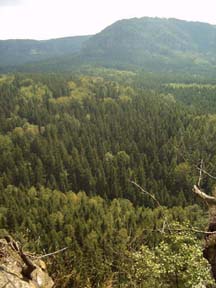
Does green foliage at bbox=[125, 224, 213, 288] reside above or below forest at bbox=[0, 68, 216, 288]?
above

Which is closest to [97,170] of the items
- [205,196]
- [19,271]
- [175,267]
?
[175,267]

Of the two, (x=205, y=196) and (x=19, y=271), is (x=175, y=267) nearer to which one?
(x=205, y=196)

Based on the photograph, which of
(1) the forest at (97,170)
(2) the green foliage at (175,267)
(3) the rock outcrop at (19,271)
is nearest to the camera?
(3) the rock outcrop at (19,271)

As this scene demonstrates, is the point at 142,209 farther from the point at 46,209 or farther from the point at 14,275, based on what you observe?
the point at 14,275

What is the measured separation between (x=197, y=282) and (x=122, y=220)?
7804 centimetres

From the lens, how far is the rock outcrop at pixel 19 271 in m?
14.2

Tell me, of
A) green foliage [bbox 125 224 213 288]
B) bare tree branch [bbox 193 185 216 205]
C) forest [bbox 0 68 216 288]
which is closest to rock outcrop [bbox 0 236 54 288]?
green foliage [bbox 125 224 213 288]

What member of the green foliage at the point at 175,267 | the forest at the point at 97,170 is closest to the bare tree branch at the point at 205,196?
the green foliage at the point at 175,267

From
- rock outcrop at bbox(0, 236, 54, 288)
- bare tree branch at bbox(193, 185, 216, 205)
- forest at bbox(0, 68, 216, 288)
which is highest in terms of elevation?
bare tree branch at bbox(193, 185, 216, 205)

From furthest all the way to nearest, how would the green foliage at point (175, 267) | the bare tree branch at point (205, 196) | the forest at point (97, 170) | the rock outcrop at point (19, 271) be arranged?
the forest at point (97, 170) → the green foliage at point (175, 267) → the rock outcrop at point (19, 271) → the bare tree branch at point (205, 196)

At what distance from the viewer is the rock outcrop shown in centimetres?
1423

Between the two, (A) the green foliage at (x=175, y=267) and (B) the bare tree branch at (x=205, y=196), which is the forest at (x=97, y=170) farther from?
(B) the bare tree branch at (x=205, y=196)

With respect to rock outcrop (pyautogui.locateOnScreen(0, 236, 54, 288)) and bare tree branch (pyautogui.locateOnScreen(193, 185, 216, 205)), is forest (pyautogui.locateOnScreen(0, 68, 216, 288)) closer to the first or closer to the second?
rock outcrop (pyautogui.locateOnScreen(0, 236, 54, 288))

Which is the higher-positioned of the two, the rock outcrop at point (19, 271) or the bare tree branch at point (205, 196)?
the bare tree branch at point (205, 196)
